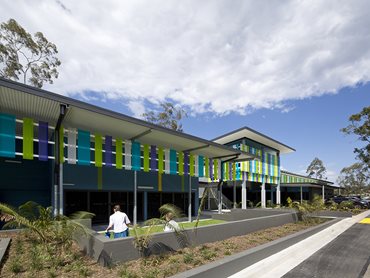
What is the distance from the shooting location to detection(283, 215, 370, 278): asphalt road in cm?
717

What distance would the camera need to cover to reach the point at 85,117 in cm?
1123

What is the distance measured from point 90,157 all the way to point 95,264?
7.40 metres

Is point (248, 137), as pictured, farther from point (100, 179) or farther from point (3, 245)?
point (3, 245)

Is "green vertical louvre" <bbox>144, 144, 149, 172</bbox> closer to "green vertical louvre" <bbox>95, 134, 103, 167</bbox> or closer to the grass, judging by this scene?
"green vertical louvre" <bbox>95, 134, 103, 167</bbox>

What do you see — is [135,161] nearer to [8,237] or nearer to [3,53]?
[8,237]

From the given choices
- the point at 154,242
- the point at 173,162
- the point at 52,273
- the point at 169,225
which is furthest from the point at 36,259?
the point at 173,162

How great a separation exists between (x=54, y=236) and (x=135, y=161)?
719cm

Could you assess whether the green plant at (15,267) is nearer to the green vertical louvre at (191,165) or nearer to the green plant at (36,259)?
the green plant at (36,259)

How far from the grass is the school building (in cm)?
275

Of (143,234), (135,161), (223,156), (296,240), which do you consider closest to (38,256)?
(143,234)

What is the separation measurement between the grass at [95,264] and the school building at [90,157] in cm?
275

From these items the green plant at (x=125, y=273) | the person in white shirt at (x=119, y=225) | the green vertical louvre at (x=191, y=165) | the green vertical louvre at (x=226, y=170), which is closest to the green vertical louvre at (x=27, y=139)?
the person in white shirt at (x=119, y=225)

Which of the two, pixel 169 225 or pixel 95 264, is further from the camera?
pixel 169 225

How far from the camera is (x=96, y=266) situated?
21.9 feet
